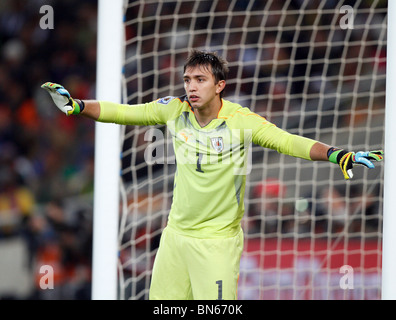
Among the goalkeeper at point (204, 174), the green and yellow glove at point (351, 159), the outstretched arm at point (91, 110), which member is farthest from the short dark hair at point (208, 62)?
the green and yellow glove at point (351, 159)

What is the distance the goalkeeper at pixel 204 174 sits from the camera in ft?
8.79

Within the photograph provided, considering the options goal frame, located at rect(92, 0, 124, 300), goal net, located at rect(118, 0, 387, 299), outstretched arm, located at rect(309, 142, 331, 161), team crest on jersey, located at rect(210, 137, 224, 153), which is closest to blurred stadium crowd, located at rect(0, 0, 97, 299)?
goal net, located at rect(118, 0, 387, 299)

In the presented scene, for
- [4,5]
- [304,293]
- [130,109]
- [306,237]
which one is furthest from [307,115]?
[4,5]

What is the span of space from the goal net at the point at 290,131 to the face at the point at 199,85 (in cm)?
149

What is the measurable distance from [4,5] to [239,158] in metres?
3.35

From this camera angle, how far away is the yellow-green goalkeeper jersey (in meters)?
2.69

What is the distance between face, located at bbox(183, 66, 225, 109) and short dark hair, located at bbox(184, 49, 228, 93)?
2 cm

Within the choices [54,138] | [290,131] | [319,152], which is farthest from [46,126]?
[319,152]

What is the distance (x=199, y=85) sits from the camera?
8.75ft

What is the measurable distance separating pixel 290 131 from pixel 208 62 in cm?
204

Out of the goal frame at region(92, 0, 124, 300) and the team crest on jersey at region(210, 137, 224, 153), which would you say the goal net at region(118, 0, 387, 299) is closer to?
the goal frame at region(92, 0, 124, 300)

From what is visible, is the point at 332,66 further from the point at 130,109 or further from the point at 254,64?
the point at 130,109

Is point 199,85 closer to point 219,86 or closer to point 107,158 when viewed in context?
point 219,86

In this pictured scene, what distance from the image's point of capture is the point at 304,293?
13.8 feet
